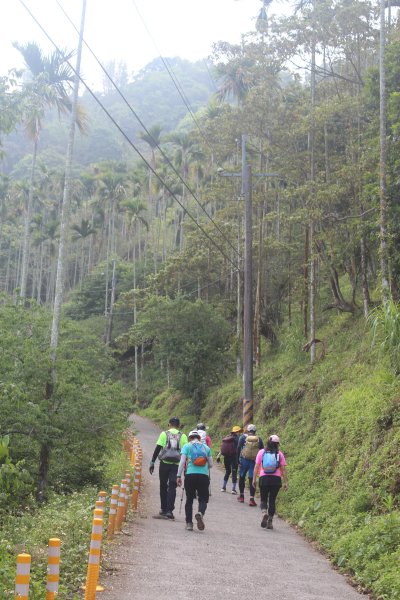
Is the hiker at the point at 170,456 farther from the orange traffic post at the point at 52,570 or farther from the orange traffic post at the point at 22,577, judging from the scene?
the orange traffic post at the point at 22,577

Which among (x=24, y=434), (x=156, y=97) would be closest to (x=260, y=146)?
(x=24, y=434)

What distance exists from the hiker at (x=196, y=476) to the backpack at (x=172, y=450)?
0.57 m

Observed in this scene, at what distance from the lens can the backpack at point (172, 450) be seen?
38.3 feet

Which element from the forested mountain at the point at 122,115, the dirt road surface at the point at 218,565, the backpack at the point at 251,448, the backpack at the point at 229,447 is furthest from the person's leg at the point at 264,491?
the forested mountain at the point at 122,115

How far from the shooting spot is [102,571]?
24.5ft

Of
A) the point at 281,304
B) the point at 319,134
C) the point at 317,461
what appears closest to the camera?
the point at 317,461

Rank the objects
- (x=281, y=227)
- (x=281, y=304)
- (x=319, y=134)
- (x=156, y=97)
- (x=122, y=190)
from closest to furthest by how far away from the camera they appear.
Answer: (x=319, y=134), (x=281, y=304), (x=281, y=227), (x=122, y=190), (x=156, y=97)

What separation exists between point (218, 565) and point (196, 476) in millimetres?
2679

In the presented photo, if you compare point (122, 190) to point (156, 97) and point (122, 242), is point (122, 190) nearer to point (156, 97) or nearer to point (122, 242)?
point (122, 242)

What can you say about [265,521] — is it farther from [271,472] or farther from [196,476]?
[196,476]

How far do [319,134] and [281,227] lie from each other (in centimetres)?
1080

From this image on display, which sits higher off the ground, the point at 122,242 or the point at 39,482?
the point at 122,242

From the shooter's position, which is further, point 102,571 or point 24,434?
point 24,434

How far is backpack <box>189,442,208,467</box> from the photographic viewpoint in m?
11.0
